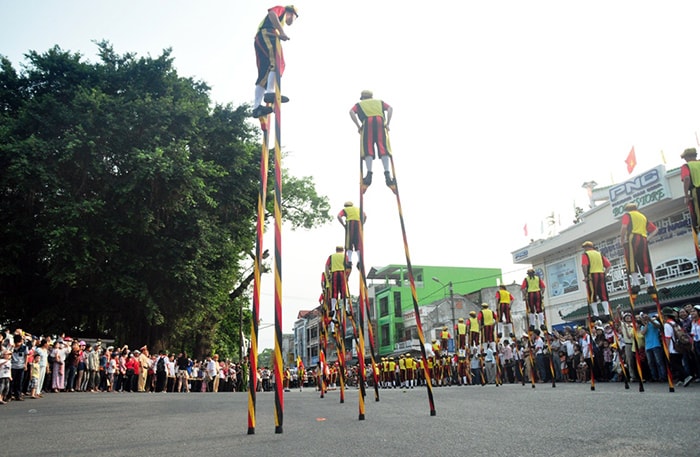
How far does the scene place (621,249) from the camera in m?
30.7

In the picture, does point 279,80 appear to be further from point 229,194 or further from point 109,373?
point 229,194

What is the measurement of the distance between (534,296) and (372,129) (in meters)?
10.1

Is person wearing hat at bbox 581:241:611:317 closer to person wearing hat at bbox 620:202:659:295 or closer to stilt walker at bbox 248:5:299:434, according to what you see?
person wearing hat at bbox 620:202:659:295

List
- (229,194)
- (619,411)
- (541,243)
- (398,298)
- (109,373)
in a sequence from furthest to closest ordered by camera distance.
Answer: (398,298) < (541,243) < (229,194) < (109,373) < (619,411)

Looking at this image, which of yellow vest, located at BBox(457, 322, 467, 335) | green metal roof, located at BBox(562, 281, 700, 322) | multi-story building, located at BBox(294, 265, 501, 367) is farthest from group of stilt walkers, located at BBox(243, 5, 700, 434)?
multi-story building, located at BBox(294, 265, 501, 367)

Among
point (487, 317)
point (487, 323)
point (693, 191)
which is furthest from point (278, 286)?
point (487, 323)

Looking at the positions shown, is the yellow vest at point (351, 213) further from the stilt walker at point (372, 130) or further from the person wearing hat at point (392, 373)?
the person wearing hat at point (392, 373)

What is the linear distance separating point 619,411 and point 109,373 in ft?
70.4

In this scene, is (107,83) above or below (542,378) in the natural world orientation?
above

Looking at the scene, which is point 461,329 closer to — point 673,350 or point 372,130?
point 673,350

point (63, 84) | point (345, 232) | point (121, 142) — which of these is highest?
point (63, 84)

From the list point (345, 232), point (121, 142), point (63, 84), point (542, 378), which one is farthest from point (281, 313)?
point (63, 84)

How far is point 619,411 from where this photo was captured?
658 centimetres

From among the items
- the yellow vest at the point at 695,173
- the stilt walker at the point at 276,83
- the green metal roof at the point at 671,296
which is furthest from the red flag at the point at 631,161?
the stilt walker at the point at 276,83
